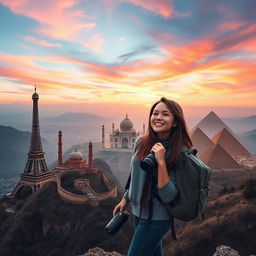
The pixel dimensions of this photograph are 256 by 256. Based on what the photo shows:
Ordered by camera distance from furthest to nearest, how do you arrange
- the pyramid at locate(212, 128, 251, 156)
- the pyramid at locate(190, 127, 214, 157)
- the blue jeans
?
the pyramid at locate(190, 127, 214, 157)
the pyramid at locate(212, 128, 251, 156)
the blue jeans

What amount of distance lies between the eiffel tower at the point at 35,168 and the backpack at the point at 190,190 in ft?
150

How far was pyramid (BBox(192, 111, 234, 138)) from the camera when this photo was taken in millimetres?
109188

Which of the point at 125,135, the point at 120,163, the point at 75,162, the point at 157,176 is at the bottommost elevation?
the point at 120,163

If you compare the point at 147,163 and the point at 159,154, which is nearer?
the point at 147,163

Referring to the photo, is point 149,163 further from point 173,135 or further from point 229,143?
point 229,143

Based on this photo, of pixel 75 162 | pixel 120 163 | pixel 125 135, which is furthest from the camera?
pixel 120 163

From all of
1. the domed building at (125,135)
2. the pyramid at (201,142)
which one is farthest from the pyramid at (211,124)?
the domed building at (125,135)

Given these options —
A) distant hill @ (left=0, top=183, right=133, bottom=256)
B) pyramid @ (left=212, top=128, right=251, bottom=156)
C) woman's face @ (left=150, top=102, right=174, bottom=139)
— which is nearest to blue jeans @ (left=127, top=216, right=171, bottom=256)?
woman's face @ (left=150, top=102, right=174, bottom=139)

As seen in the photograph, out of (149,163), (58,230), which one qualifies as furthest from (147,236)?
(58,230)

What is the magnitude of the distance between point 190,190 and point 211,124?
373 ft

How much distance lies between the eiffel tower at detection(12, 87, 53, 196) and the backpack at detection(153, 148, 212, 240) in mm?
45812

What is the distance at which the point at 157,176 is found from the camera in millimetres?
3518

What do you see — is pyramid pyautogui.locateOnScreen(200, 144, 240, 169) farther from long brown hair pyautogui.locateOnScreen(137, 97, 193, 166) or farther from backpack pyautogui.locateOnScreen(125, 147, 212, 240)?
backpack pyautogui.locateOnScreen(125, 147, 212, 240)

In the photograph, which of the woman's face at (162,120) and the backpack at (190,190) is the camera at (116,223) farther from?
the woman's face at (162,120)
